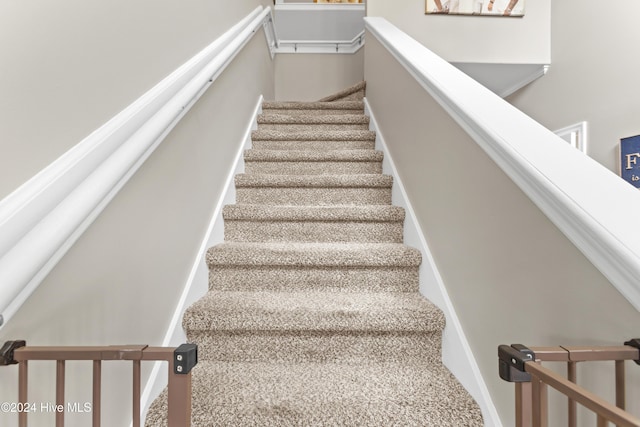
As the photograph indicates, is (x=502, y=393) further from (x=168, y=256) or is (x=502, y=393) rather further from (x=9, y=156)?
(x=9, y=156)

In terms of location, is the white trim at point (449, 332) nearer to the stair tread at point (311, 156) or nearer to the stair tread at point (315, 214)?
the stair tread at point (315, 214)

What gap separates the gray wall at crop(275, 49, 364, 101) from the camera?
12.0 feet

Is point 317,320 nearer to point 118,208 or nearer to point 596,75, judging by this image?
point 118,208

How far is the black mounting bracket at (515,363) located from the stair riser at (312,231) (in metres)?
0.99

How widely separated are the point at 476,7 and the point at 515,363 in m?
2.77

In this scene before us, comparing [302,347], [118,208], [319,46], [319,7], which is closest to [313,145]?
[302,347]

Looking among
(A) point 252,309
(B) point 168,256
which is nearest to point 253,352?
(A) point 252,309

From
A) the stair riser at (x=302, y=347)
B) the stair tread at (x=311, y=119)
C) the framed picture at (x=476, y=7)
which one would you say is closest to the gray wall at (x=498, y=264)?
the stair riser at (x=302, y=347)

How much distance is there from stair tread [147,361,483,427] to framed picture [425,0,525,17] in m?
2.53

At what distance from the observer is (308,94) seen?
3.67 metres

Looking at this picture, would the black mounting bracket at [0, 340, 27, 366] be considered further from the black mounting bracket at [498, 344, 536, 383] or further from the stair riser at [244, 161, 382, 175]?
the stair riser at [244, 161, 382, 175]

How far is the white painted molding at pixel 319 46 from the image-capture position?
142 inches

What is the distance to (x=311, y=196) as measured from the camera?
5.60ft

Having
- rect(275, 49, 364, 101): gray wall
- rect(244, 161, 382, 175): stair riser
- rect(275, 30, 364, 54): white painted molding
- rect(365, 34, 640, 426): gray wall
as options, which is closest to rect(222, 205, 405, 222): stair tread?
rect(365, 34, 640, 426): gray wall
